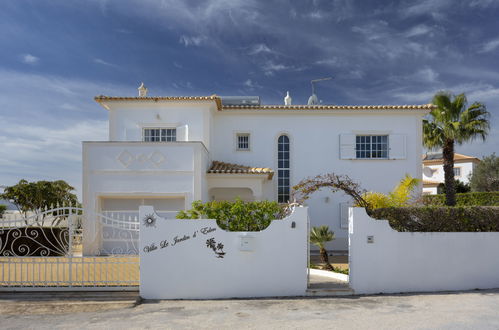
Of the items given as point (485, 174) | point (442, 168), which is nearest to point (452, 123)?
point (485, 174)

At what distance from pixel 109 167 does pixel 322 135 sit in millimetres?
9441

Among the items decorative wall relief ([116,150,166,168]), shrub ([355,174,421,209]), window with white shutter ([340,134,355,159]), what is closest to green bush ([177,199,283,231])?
shrub ([355,174,421,209])

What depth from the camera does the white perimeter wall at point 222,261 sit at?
8805mm

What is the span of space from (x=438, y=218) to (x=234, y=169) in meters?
8.77

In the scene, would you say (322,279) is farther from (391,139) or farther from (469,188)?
(469,188)

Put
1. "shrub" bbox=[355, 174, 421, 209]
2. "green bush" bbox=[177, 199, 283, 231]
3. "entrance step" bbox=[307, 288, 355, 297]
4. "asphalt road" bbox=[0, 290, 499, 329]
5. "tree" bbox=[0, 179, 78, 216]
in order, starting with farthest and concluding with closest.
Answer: "tree" bbox=[0, 179, 78, 216] < "shrub" bbox=[355, 174, 421, 209] < "green bush" bbox=[177, 199, 283, 231] < "entrance step" bbox=[307, 288, 355, 297] < "asphalt road" bbox=[0, 290, 499, 329]

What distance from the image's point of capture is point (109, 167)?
48.6 feet

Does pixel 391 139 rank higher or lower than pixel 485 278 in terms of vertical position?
higher

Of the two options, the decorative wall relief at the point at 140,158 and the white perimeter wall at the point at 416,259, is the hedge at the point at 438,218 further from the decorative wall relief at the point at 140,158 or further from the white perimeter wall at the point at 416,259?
the decorative wall relief at the point at 140,158

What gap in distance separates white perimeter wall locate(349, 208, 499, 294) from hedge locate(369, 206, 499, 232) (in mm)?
190

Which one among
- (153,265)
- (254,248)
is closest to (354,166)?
(254,248)

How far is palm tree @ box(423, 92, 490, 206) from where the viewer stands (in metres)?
19.2

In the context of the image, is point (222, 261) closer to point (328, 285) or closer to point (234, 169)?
point (328, 285)

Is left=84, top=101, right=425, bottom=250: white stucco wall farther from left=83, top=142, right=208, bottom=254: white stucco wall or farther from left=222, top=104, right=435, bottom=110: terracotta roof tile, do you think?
left=83, top=142, right=208, bottom=254: white stucco wall
